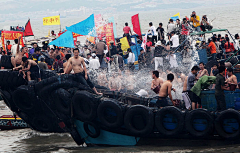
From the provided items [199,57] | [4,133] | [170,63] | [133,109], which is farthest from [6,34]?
[133,109]

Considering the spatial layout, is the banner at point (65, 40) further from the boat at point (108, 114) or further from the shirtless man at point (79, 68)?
the shirtless man at point (79, 68)

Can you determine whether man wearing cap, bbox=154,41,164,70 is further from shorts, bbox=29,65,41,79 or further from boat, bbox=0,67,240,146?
shorts, bbox=29,65,41,79

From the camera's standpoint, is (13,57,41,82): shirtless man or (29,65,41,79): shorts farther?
(29,65,41,79): shorts

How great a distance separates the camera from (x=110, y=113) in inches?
393

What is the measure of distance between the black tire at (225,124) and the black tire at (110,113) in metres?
2.50

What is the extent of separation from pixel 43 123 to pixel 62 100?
1735mm

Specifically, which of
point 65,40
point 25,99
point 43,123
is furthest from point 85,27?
point 25,99

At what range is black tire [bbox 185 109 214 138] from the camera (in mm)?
9211

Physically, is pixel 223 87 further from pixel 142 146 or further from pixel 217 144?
pixel 142 146

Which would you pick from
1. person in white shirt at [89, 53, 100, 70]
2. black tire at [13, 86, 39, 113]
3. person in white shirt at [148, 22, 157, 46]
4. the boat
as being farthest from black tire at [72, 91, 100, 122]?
person in white shirt at [148, 22, 157, 46]

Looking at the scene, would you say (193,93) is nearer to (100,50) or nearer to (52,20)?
(100,50)

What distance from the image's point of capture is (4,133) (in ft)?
44.8

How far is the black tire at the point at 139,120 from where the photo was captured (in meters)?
9.60

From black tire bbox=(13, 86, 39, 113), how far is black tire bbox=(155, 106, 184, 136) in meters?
3.57
